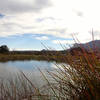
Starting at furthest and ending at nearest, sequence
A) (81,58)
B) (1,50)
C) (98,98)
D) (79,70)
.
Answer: (1,50)
(81,58)
(79,70)
(98,98)

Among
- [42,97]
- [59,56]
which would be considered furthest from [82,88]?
[59,56]

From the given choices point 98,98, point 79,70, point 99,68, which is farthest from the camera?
point 79,70

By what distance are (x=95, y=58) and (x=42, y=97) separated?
0.72 metres

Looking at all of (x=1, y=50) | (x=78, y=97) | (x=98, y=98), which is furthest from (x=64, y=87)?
(x=1, y=50)

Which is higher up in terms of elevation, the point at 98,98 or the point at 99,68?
the point at 99,68

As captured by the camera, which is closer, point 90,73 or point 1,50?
point 90,73

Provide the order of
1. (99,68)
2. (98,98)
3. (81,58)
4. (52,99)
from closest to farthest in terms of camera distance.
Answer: (98,98) < (99,68) < (81,58) < (52,99)

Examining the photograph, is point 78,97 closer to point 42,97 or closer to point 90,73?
point 90,73

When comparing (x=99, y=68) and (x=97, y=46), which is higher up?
(x=97, y=46)

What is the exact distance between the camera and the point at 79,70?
5.66ft

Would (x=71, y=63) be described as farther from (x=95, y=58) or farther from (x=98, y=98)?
(x=98, y=98)

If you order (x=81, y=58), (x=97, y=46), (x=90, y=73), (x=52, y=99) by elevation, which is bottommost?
Result: (x=52, y=99)

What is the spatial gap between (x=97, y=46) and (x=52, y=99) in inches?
33.4

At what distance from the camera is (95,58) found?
5.49 ft
